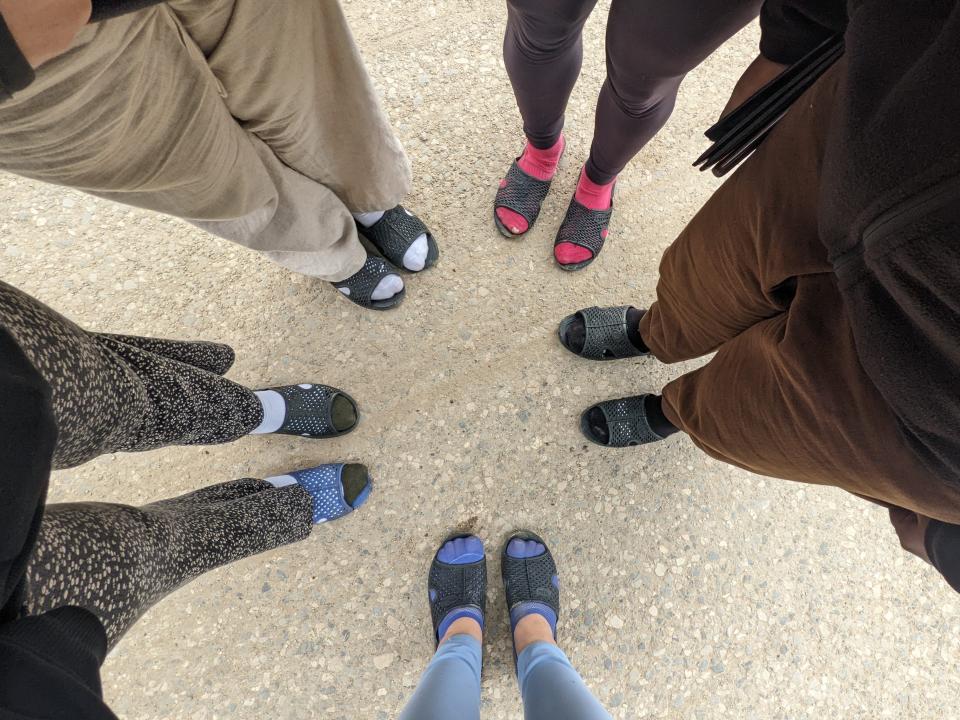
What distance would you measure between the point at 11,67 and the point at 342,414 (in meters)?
0.94

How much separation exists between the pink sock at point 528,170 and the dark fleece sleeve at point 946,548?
104 cm

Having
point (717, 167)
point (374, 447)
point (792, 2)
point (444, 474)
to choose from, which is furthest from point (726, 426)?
point (374, 447)

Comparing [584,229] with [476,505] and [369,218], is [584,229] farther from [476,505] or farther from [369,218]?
[476,505]

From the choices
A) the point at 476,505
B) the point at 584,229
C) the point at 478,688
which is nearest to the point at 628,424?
the point at 476,505

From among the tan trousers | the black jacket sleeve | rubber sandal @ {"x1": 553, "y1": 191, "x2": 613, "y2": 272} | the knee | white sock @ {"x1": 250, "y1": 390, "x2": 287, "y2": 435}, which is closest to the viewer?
the black jacket sleeve

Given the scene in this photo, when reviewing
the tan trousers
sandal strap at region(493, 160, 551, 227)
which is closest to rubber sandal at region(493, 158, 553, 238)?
sandal strap at region(493, 160, 551, 227)

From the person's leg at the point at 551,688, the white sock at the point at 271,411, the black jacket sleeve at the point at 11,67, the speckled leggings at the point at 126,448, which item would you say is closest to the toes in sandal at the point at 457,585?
the person's leg at the point at 551,688

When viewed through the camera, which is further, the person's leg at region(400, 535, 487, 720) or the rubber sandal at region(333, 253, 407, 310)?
the rubber sandal at region(333, 253, 407, 310)

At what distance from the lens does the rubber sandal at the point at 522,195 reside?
→ 4.45 feet

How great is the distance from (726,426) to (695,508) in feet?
1.91

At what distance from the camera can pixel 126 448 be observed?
76 centimetres

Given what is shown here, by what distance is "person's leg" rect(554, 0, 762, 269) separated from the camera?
0.69 metres

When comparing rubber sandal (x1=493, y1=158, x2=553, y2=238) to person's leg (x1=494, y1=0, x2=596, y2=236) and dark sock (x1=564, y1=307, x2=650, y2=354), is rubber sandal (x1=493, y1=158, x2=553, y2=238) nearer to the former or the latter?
person's leg (x1=494, y1=0, x2=596, y2=236)

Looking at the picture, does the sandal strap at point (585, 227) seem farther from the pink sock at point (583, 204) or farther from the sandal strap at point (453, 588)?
the sandal strap at point (453, 588)
